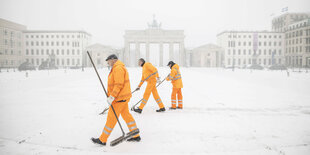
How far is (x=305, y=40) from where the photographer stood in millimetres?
60531

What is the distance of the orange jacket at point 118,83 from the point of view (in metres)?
4.27

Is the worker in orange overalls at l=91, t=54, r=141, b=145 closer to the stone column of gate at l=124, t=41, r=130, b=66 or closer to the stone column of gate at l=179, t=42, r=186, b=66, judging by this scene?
the stone column of gate at l=124, t=41, r=130, b=66

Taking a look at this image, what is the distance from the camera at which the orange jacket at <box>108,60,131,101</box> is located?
168 inches

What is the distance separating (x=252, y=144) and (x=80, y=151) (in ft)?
11.5

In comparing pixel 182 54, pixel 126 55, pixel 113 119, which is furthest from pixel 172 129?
pixel 182 54

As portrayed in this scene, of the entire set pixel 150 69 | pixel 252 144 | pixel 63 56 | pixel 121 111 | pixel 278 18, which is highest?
pixel 278 18

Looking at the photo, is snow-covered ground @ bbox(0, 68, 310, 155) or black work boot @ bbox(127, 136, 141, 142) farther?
black work boot @ bbox(127, 136, 141, 142)

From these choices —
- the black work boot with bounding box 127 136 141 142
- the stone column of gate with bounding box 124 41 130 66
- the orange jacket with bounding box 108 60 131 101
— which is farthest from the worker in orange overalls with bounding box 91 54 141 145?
the stone column of gate with bounding box 124 41 130 66

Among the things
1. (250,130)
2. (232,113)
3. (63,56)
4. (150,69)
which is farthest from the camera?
(63,56)

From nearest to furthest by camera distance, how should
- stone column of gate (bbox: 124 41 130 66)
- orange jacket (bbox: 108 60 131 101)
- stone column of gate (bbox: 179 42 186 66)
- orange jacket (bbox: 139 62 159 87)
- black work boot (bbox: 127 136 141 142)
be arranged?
orange jacket (bbox: 108 60 131 101), black work boot (bbox: 127 136 141 142), orange jacket (bbox: 139 62 159 87), stone column of gate (bbox: 124 41 130 66), stone column of gate (bbox: 179 42 186 66)

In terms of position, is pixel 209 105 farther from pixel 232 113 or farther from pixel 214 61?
pixel 214 61

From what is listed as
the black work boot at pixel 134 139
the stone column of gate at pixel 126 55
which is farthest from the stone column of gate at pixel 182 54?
the black work boot at pixel 134 139

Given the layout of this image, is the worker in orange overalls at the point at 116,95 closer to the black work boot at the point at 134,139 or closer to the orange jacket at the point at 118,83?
the orange jacket at the point at 118,83

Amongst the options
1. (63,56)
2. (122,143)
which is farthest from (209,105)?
(63,56)
